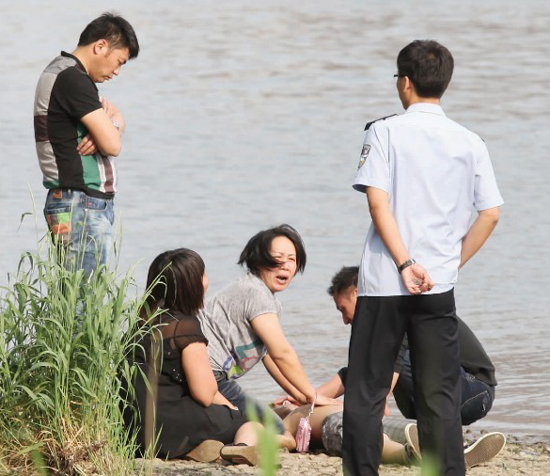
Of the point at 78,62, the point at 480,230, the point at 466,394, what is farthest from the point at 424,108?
the point at 466,394

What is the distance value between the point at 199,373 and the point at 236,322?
1.66 feet

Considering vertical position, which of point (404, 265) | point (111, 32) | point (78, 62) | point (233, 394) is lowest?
point (233, 394)

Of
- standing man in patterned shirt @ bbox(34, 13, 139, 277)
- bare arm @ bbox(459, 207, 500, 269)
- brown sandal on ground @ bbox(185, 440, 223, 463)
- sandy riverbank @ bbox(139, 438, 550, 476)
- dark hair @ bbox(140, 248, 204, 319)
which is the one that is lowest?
sandy riverbank @ bbox(139, 438, 550, 476)

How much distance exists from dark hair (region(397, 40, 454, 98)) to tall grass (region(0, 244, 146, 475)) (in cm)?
122

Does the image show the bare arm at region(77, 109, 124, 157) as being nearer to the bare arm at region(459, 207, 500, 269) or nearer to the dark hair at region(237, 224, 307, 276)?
the dark hair at region(237, 224, 307, 276)

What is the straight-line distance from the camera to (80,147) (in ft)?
17.8

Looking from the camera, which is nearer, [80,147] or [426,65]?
[426,65]

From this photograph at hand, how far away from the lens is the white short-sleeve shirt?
14.3 feet

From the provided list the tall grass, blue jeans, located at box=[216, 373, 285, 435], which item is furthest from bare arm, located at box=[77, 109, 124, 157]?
blue jeans, located at box=[216, 373, 285, 435]

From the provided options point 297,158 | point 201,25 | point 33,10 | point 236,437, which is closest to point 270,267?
point 236,437

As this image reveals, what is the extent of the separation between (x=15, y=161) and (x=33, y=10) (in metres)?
16.8

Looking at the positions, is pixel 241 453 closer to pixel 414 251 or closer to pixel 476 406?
pixel 414 251

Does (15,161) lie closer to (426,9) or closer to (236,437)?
(236,437)

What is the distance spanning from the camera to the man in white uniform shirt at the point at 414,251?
4.34 metres
